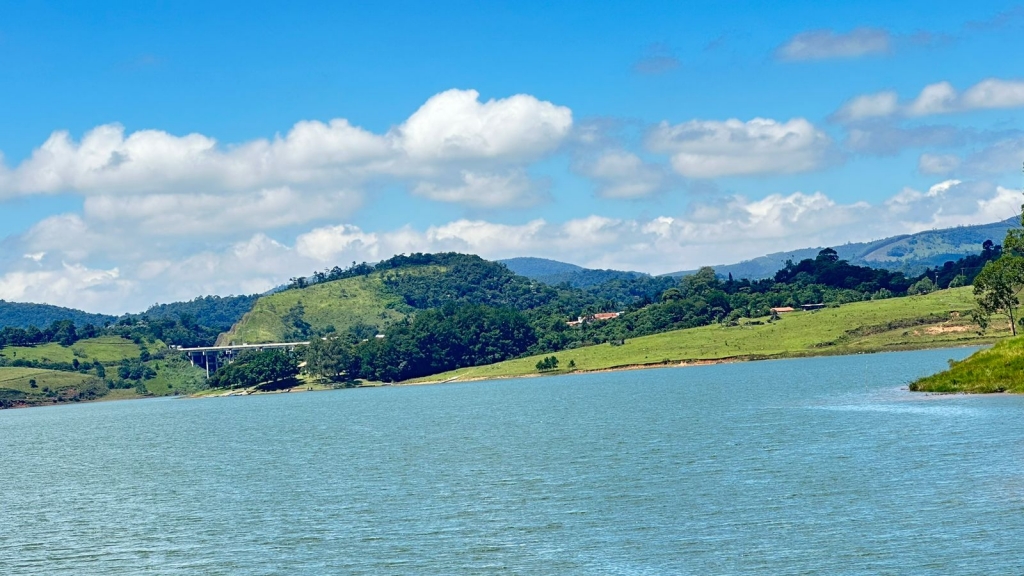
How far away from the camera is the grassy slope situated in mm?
101562

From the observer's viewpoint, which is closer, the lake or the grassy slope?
the lake

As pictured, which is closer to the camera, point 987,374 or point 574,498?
point 574,498

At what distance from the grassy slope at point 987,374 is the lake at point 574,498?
375cm

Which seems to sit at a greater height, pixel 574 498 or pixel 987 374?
pixel 987 374

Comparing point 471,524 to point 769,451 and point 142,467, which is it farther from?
point 142,467

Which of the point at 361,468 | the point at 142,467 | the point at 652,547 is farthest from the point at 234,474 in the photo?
the point at 652,547

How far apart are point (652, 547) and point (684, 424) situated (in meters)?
54.2

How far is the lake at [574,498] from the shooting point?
45969 mm

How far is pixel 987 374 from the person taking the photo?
105125 mm

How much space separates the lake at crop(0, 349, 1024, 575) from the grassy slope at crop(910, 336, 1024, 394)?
12.3 feet

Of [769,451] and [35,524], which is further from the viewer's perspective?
[769,451]

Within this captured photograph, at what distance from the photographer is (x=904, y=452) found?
68188 mm

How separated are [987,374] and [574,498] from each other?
198 ft

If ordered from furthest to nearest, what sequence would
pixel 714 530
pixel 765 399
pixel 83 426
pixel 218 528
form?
pixel 83 426 → pixel 765 399 → pixel 218 528 → pixel 714 530
